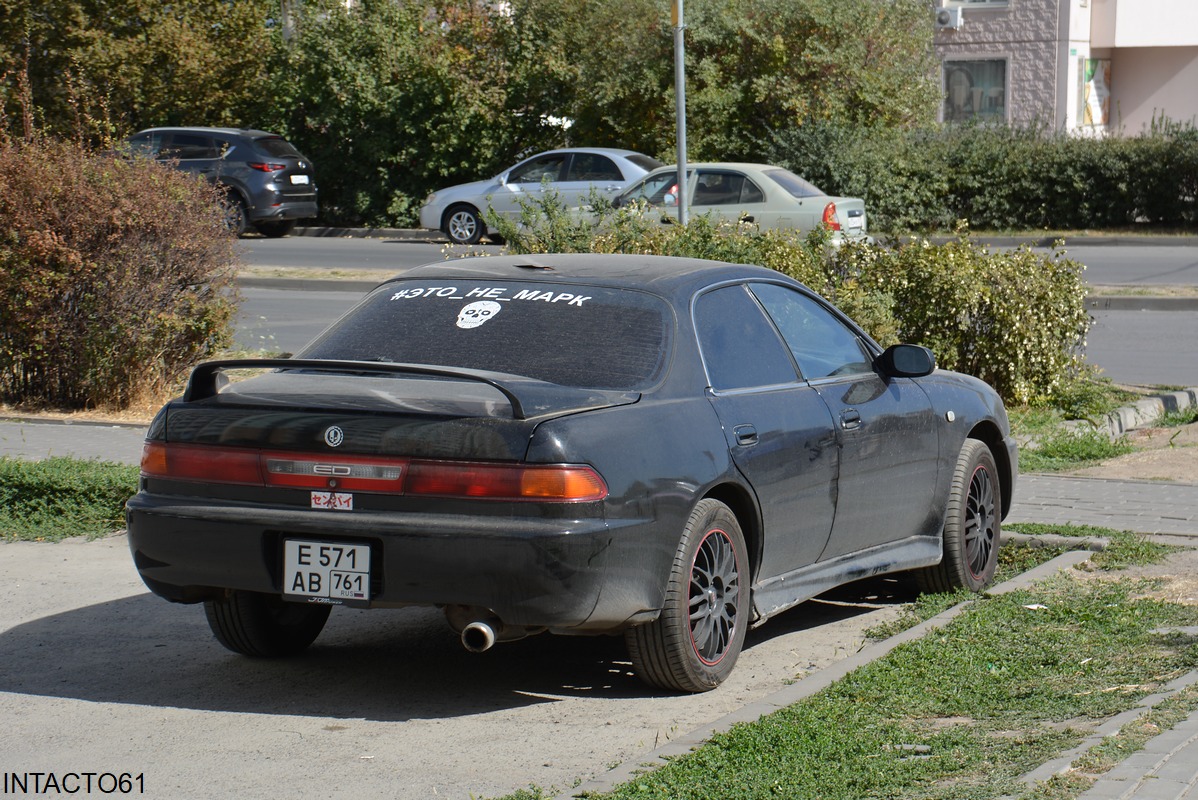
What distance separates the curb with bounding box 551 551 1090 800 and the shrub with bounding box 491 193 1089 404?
15.8ft

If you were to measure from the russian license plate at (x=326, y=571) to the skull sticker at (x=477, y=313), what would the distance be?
43.4 inches

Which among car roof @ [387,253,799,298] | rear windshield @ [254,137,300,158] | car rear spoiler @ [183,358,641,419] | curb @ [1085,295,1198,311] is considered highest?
rear windshield @ [254,137,300,158]

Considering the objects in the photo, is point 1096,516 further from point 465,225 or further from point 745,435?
point 465,225

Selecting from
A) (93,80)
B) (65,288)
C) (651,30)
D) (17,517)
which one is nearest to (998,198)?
(651,30)

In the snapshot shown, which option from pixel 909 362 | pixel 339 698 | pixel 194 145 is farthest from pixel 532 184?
pixel 339 698

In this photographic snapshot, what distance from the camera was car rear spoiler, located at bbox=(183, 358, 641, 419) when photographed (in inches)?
197

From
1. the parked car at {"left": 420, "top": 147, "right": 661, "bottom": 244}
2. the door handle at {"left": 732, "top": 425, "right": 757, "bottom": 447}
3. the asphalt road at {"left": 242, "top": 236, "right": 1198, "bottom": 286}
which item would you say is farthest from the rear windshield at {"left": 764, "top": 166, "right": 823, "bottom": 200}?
the door handle at {"left": 732, "top": 425, "right": 757, "bottom": 447}

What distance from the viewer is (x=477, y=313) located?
584 cm

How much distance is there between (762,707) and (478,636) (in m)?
0.95

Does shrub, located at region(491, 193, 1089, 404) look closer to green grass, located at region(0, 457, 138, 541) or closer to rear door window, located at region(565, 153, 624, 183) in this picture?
green grass, located at region(0, 457, 138, 541)

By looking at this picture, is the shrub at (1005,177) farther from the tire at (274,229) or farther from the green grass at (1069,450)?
the green grass at (1069,450)

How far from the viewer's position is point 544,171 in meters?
27.6

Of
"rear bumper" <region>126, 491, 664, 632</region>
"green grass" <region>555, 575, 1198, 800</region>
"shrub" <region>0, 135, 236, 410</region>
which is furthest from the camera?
"shrub" <region>0, 135, 236, 410</region>

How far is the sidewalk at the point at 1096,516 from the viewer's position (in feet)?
13.5
